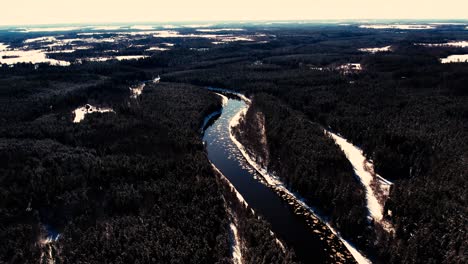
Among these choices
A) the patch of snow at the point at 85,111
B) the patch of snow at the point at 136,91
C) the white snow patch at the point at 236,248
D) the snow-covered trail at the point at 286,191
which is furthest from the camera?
the patch of snow at the point at 136,91

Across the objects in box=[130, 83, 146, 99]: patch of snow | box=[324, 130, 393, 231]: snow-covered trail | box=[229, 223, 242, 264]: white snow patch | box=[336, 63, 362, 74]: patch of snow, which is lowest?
box=[229, 223, 242, 264]: white snow patch

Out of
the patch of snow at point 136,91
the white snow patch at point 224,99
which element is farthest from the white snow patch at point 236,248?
the patch of snow at point 136,91

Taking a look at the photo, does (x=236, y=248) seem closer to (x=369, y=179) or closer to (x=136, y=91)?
(x=369, y=179)

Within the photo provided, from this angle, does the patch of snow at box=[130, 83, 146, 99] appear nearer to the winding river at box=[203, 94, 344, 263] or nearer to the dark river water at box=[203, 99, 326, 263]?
the dark river water at box=[203, 99, 326, 263]

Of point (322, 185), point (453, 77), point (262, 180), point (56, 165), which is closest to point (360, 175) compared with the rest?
point (322, 185)

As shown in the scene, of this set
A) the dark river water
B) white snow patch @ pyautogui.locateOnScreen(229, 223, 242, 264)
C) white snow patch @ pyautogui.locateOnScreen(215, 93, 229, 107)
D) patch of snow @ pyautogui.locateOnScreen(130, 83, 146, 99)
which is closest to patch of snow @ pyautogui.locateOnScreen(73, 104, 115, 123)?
patch of snow @ pyautogui.locateOnScreen(130, 83, 146, 99)

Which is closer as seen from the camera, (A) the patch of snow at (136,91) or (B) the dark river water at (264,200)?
(B) the dark river water at (264,200)

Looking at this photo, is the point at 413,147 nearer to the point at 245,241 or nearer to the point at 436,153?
the point at 436,153

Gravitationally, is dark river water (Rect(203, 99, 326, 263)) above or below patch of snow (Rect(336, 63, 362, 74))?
below

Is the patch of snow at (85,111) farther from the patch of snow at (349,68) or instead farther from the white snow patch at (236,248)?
the patch of snow at (349,68)
